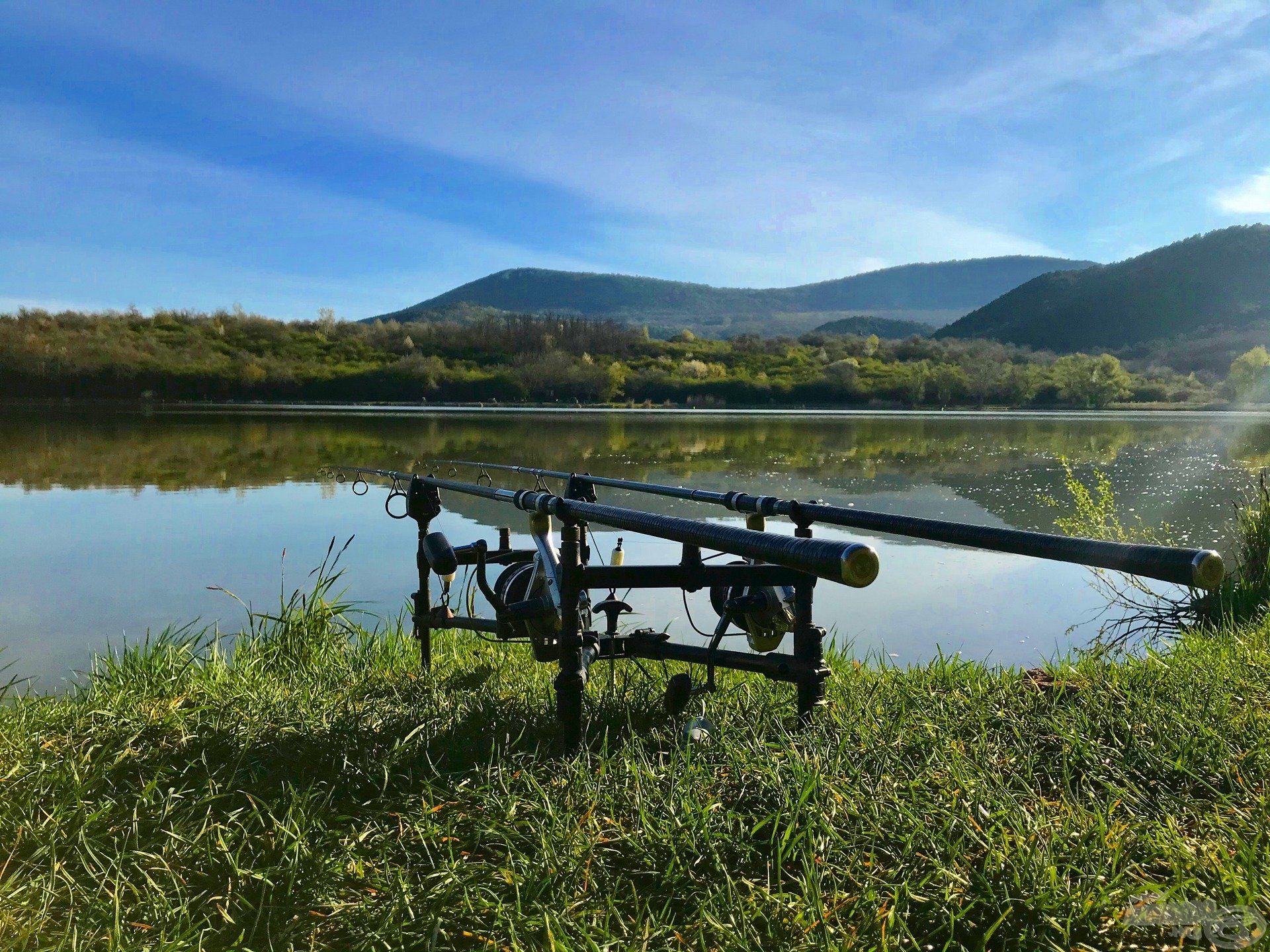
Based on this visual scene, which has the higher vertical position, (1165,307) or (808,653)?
(1165,307)

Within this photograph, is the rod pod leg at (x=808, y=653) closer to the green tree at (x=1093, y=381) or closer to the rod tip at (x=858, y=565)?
the rod tip at (x=858, y=565)

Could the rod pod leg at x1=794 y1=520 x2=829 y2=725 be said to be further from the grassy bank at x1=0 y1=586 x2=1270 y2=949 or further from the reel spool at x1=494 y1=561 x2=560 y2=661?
the reel spool at x1=494 y1=561 x2=560 y2=661

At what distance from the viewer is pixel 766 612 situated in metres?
3.01

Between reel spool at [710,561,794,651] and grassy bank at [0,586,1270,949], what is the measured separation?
285 millimetres

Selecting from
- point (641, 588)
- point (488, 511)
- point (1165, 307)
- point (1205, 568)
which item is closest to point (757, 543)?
point (1205, 568)

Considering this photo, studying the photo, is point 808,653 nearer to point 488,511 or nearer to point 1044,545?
point 1044,545

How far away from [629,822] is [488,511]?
9.57 metres

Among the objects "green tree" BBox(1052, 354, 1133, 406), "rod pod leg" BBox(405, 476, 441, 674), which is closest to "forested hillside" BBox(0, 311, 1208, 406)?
"green tree" BBox(1052, 354, 1133, 406)

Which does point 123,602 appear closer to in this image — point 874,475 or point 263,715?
point 263,715

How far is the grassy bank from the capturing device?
1.86 meters

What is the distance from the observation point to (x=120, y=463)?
1717 centimetres

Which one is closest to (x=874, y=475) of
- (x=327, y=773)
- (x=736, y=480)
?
(x=736, y=480)

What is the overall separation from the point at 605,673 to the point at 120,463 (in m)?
16.6

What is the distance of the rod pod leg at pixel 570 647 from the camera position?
8.19 feet
